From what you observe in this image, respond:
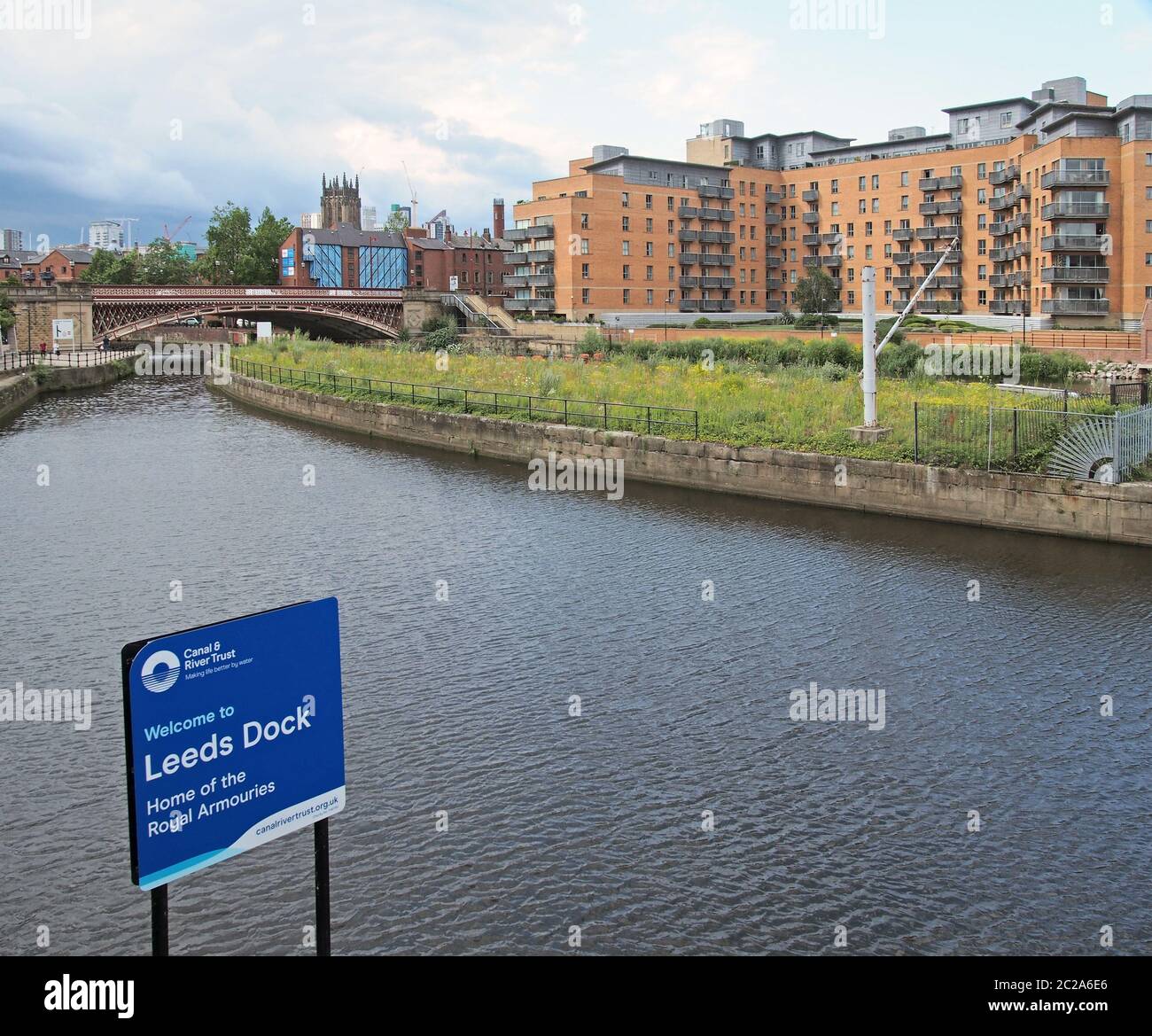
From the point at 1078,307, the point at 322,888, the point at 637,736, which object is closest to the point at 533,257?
the point at 1078,307

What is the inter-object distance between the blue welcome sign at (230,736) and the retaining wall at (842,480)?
2283 cm

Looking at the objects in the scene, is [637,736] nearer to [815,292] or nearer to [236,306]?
[815,292]

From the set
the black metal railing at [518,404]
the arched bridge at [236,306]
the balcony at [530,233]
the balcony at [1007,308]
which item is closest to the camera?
the black metal railing at [518,404]

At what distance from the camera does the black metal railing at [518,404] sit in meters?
35.5

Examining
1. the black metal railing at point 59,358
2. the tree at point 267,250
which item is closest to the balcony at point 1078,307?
the black metal railing at point 59,358

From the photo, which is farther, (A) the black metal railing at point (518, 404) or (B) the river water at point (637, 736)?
(A) the black metal railing at point (518, 404)

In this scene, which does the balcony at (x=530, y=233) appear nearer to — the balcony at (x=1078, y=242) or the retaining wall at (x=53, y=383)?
the retaining wall at (x=53, y=383)

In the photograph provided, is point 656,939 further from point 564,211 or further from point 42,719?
point 564,211

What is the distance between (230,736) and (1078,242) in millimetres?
74888

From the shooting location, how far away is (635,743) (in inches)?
561

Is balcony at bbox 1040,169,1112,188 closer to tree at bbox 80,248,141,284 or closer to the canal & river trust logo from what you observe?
the canal & river trust logo

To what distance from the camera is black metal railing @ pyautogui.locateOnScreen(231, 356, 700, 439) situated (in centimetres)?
3547

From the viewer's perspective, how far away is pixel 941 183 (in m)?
91.8
